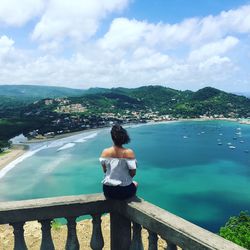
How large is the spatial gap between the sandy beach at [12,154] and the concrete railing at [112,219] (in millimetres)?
93638

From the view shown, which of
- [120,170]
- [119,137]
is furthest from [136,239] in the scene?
[119,137]

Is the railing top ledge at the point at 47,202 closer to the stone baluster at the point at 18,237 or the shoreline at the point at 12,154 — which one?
the stone baluster at the point at 18,237

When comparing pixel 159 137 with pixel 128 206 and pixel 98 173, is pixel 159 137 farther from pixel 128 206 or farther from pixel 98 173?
pixel 128 206

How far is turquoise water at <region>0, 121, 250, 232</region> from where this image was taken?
66.2 m

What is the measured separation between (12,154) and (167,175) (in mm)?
51610

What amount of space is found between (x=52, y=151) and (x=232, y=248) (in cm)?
→ 12067

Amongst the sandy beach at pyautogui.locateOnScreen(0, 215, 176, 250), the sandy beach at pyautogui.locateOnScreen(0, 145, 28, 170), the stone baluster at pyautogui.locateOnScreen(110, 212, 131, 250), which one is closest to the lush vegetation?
the sandy beach at pyautogui.locateOnScreen(0, 215, 176, 250)

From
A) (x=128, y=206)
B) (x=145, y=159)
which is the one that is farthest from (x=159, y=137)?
(x=128, y=206)

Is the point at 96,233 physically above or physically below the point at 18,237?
below

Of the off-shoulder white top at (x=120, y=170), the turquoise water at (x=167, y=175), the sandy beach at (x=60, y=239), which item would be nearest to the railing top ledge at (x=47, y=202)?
the off-shoulder white top at (x=120, y=170)

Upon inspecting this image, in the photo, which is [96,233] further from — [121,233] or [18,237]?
[18,237]

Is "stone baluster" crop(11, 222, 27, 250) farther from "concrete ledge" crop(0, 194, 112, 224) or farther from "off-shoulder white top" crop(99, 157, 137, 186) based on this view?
"off-shoulder white top" crop(99, 157, 137, 186)

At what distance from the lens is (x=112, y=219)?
6695mm

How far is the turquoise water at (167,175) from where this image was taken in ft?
217
